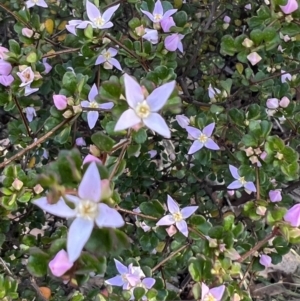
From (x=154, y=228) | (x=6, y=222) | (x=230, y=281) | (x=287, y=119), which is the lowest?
(x=6, y=222)

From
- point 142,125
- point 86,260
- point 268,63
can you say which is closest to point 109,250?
point 86,260

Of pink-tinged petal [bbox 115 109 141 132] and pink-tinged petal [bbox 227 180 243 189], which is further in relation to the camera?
pink-tinged petal [bbox 227 180 243 189]

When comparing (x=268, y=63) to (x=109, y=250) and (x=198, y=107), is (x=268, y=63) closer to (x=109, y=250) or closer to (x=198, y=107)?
(x=198, y=107)

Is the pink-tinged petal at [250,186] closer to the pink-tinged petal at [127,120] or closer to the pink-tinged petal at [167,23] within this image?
the pink-tinged petal at [167,23]

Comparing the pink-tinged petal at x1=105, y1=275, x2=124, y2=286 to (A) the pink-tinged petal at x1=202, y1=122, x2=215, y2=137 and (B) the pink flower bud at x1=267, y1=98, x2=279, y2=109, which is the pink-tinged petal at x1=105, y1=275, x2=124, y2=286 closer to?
(A) the pink-tinged petal at x1=202, y1=122, x2=215, y2=137

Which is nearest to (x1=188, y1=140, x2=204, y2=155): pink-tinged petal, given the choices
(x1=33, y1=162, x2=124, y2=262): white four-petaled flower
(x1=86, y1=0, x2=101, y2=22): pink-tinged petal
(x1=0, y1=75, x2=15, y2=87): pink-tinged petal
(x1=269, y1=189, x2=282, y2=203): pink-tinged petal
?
(x1=269, y1=189, x2=282, y2=203): pink-tinged petal

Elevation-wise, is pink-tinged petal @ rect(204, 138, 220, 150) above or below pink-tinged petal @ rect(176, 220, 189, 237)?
above
